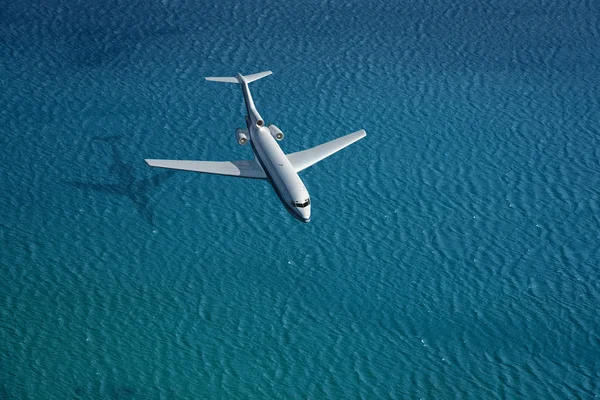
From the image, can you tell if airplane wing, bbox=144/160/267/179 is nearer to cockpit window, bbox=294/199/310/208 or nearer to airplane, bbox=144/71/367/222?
airplane, bbox=144/71/367/222

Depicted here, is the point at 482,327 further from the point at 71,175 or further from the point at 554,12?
the point at 554,12

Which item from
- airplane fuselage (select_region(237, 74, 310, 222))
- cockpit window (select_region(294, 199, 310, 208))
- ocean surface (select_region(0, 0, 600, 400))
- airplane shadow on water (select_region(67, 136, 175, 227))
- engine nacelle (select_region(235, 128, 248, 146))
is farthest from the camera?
engine nacelle (select_region(235, 128, 248, 146))

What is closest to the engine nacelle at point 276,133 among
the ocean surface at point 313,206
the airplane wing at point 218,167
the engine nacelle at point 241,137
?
the engine nacelle at point 241,137

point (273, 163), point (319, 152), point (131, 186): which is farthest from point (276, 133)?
point (131, 186)

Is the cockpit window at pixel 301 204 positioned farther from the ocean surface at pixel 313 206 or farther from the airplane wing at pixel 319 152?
the airplane wing at pixel 319 152

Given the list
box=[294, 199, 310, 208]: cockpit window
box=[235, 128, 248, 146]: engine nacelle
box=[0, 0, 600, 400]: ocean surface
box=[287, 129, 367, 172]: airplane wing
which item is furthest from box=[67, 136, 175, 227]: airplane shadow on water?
box=[294, 199, 310, 208]: cockpit window

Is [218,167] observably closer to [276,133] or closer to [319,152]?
[276,133]

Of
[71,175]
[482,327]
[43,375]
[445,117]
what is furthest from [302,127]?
[43,375]
